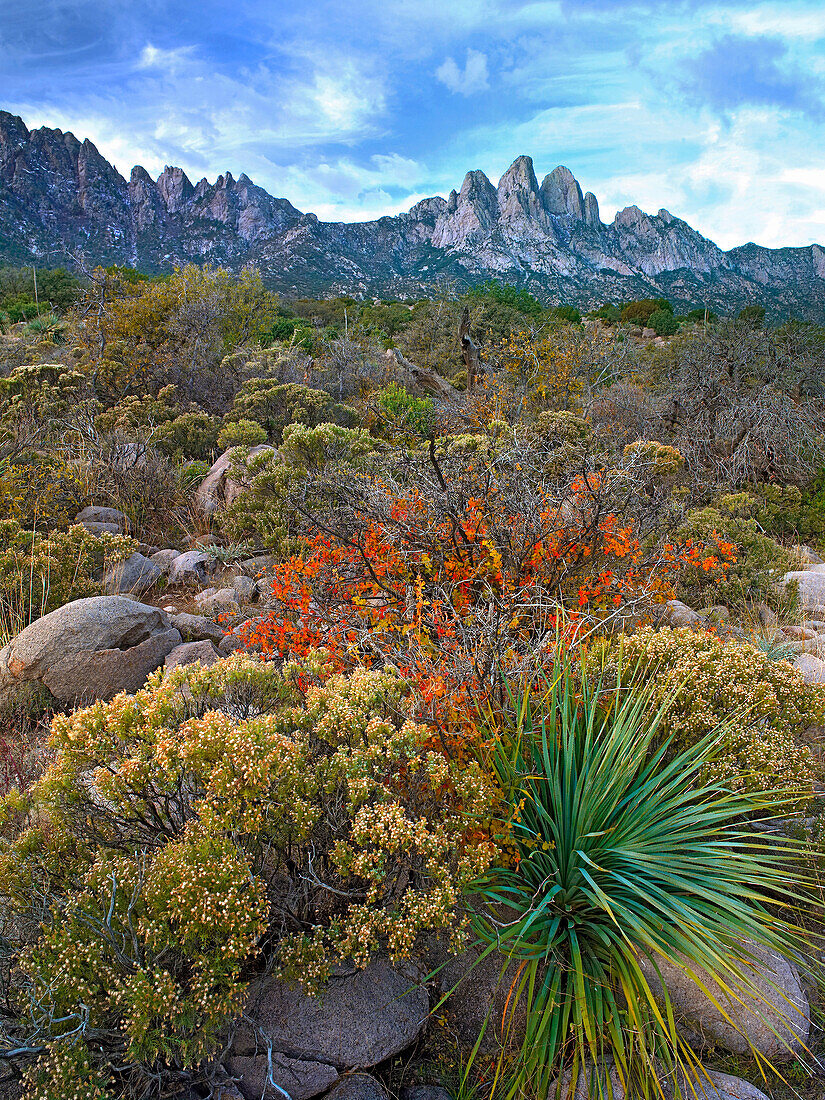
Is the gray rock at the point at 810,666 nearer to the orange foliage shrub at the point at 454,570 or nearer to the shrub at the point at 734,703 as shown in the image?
the orange foliage shrub at the point at 454,570

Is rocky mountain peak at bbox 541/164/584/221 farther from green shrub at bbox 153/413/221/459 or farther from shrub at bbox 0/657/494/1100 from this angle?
shrub at bbox 0/657/494/1100

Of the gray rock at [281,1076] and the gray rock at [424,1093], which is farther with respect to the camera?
the gray rock at [424,1093]

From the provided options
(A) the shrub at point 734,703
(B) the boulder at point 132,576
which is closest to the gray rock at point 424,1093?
(A) the shrub at point 734,703

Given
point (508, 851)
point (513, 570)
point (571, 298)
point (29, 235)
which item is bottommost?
point (508, 851)

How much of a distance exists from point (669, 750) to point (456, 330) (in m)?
18.6

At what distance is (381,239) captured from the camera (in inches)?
2719

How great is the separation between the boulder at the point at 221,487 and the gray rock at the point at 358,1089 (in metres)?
6.35

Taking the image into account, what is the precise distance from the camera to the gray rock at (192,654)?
485 cm

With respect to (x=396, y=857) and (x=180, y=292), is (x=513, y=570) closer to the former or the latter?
(x=396, y=857)

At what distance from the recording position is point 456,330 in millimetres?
19719

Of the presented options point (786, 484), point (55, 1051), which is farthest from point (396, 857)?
point (786, 484)

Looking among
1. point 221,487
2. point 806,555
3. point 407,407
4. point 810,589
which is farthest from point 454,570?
point 806,555

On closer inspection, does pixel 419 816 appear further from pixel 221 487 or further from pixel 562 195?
pixel 562 195

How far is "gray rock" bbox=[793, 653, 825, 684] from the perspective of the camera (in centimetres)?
432
